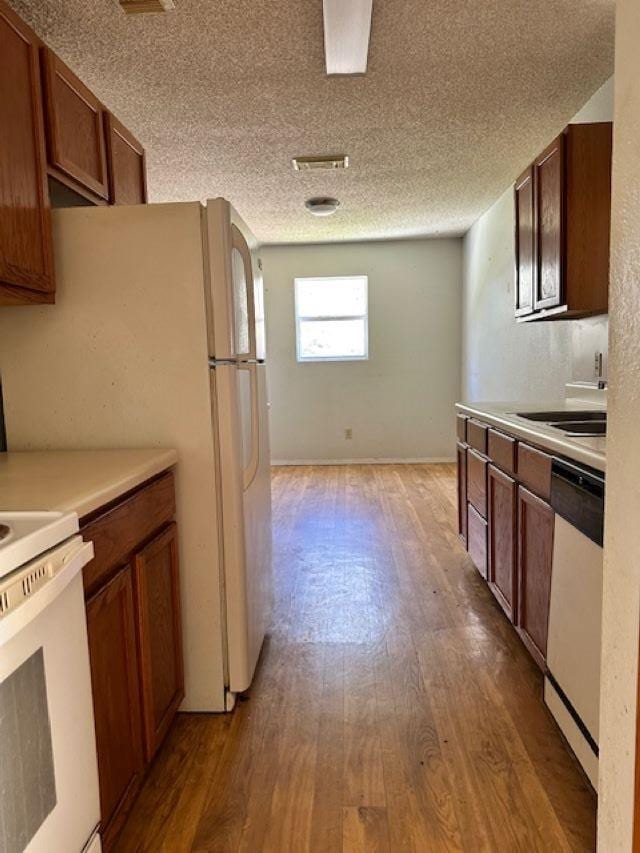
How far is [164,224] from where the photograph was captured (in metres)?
1.73

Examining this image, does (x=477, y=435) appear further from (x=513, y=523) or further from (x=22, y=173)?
(x=22, y=173)

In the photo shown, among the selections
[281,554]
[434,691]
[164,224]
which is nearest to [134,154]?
[164,224]

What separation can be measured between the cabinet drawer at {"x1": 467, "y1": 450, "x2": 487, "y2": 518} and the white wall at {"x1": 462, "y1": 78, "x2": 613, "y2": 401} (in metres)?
0.77

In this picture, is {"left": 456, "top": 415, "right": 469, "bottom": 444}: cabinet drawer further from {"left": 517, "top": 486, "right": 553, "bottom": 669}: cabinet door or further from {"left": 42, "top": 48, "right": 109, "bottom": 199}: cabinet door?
{"left": 42, "top": 48, "right": 109, "bottom": 199}: cabinet door

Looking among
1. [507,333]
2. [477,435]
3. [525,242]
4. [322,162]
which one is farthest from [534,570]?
[507,333]

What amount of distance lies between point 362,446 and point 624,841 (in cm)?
558

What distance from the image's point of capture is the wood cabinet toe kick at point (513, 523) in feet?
6.10

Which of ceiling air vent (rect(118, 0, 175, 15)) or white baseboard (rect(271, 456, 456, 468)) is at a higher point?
ceiling air vent (rect(118, 0, 175, 15))

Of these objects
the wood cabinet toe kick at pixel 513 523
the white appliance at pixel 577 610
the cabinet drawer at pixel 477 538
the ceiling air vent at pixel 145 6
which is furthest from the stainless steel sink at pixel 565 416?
the ceiling air vent at pixel 145 6

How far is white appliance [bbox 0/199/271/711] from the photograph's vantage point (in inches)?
69.1

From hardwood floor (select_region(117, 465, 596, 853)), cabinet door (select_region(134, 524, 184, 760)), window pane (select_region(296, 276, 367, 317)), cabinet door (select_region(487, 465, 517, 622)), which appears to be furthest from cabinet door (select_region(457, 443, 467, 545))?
window pane (select_region(296, 276, 367, 317))

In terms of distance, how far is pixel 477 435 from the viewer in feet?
9.01

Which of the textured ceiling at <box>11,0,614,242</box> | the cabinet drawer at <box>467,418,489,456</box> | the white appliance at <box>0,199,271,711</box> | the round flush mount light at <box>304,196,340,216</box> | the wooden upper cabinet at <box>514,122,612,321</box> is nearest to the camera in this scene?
the white appliance at <box>0,199,271,711</box>

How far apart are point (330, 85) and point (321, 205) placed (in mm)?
1926
